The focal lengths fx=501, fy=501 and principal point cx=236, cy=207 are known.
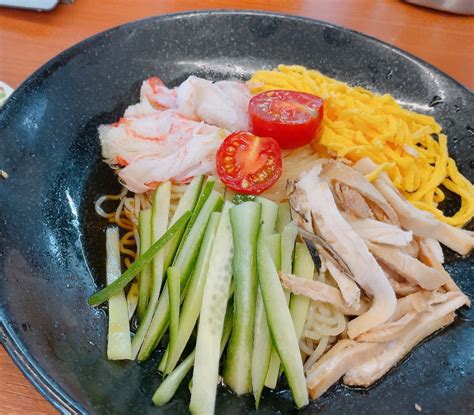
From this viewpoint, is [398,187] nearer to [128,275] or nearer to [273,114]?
[273,114]

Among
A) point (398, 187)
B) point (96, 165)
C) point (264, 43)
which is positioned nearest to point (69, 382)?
point (96, 165)

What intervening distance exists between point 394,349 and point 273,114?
3.65ft

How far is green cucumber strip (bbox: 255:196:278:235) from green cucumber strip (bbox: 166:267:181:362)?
0.39 m

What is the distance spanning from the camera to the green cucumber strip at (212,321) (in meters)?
1.54

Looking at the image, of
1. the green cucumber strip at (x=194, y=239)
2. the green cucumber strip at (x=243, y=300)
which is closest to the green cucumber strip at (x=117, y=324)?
the green cucumber strip at (x=194, y=239)

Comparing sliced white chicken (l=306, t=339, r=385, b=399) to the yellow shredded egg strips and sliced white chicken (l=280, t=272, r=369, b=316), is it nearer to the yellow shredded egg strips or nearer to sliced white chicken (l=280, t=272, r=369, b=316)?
sliced white chicken (l=280, t=272, r=369, b=316)

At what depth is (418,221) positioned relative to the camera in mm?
2041

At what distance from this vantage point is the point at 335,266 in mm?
1840

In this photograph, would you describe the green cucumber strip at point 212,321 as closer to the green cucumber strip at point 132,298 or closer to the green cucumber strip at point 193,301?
the green cucumber strip at point 193,301

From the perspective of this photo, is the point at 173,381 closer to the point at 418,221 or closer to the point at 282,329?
the point at 282,329

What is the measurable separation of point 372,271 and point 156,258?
0.78 metres

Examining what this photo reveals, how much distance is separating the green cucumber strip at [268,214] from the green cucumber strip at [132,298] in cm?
54

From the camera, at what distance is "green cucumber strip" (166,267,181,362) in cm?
165

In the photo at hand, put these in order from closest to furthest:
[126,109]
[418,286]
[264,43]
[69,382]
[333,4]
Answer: [69,382], [418,286], [126,109], [264,43], [333,4]
